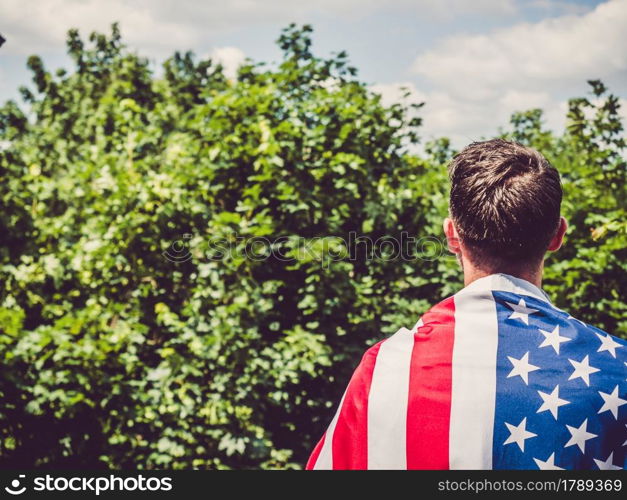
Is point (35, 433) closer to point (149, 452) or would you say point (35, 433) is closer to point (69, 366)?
point (69, 366)

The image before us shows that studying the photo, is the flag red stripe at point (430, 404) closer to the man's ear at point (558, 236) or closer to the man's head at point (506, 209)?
the man's head at point (506, 209)

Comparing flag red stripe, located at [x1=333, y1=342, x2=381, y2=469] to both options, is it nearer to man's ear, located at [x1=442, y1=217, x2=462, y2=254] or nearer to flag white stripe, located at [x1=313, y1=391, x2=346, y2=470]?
flag white stripe, located at [x1=313, y1=391, x2=346, y2=470]

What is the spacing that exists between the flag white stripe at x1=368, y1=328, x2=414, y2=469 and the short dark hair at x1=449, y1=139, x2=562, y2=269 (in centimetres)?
42

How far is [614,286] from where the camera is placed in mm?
5574

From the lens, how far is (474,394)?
151 cm

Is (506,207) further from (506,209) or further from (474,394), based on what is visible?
(474,394)

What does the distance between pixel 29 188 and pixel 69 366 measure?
8.58 ft

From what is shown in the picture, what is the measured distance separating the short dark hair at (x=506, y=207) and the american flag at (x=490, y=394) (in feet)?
0.31

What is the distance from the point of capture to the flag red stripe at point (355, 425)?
161 cm

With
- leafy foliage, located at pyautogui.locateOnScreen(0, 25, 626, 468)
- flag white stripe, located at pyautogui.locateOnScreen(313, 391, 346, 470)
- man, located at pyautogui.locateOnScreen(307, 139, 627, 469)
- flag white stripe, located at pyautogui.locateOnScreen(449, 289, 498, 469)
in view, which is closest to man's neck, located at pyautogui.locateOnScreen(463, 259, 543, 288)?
man, located at pyautogui.locateOnScreen(307, 139, 627, 469)

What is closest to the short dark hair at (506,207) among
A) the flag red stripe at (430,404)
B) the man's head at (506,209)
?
the man's head at (506,209)

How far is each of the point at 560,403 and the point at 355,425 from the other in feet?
1.96

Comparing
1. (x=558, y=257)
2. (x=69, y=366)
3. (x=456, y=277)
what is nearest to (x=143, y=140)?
(x=69, y=366)

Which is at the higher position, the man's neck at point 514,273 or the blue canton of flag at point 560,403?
the man's neck at point 514,273
